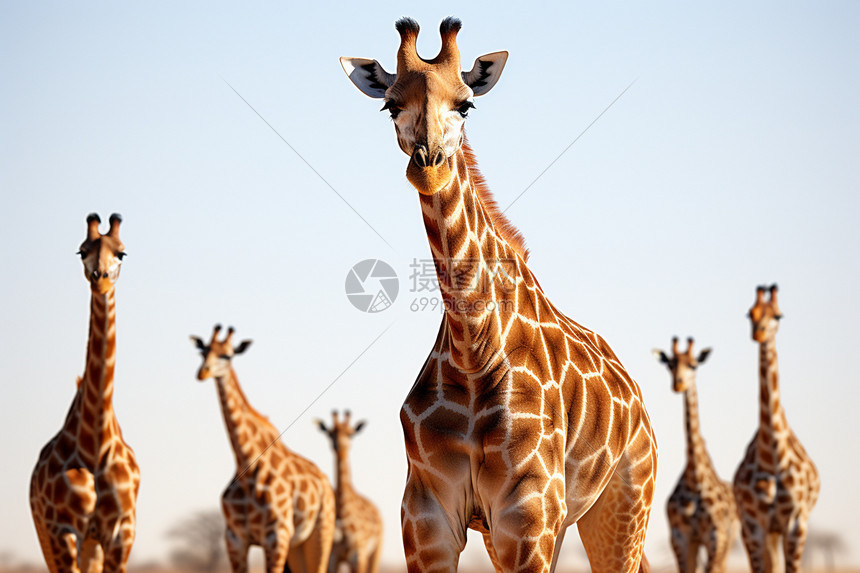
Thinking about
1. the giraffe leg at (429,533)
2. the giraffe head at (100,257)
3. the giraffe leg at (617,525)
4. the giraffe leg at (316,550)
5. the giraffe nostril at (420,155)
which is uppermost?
the giraffe head at (100,257)

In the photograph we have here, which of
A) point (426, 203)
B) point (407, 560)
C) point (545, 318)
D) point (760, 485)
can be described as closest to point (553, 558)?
point (407, 560)

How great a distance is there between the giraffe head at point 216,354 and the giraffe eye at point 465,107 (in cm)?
933

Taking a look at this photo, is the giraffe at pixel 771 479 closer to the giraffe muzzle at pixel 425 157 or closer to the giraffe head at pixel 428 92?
the giraffe head at pixel 428 92

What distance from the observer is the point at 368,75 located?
5.36 metres

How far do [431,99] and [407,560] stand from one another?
227 cm

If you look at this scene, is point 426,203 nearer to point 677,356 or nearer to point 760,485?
point 760,485

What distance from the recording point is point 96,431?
362 inches

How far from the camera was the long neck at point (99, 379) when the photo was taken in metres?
9.21

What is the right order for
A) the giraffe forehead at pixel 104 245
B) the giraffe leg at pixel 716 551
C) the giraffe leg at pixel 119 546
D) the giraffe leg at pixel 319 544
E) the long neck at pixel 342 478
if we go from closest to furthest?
the giraffe leg at pixel 119 546 < the giraffe forehead at pixel 104 245 < the giraffe leg at pixel 319 544 < the giraffe leg at pixel 716 551 < the long neck at pixel 342 478

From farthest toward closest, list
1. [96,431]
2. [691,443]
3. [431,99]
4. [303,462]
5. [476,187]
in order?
[691,443] < [303,462] < [96,431] < [476,187] < [431,99]

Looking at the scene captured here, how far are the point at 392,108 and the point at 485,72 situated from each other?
625mm

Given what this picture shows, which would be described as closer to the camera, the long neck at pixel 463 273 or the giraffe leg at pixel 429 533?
the giraffe leg at pixel 429 533

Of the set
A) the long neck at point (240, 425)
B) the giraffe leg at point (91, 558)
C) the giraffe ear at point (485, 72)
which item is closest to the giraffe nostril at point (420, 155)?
the giraffe ear at point (485, 72)

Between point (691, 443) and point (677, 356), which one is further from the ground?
point (677, 356)
